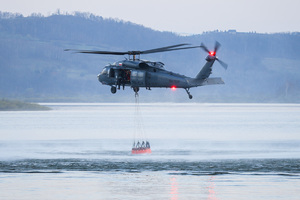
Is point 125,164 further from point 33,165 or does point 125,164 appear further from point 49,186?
point 49,186

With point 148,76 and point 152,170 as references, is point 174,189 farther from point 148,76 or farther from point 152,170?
point 152,170

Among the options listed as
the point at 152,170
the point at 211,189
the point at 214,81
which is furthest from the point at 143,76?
the point at 211,189

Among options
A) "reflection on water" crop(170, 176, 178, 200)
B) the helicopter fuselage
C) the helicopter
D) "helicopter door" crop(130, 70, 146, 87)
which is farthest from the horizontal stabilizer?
"reflection on water" crop(170, 176, 178, 200)

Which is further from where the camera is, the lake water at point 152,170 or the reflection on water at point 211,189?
the lake water at point 152,170

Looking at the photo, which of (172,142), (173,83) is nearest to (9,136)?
(172,142)

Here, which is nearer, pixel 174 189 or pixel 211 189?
pixel 211 189

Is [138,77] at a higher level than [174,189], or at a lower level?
higher

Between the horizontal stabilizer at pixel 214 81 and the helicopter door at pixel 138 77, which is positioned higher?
the helicopter door at pixel 138 77

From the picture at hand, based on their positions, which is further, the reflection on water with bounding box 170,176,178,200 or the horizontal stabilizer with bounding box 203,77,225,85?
Answer: the horizontal stabilizer with bounding box 203,77,225,85

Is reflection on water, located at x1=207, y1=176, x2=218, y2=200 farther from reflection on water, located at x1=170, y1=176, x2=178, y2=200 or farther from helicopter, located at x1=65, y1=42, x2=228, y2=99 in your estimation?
helicopter, located at x1=65, y1=42, x2=228, y2=99

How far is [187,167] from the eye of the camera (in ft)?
170

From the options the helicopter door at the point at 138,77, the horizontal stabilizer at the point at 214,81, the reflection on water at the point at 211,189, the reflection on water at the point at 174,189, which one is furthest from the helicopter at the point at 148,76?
the reflection on water at the point at 211,189

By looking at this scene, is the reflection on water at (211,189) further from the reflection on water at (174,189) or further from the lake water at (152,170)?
the reflection on water at (174,189)

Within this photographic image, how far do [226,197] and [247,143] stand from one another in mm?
42621
